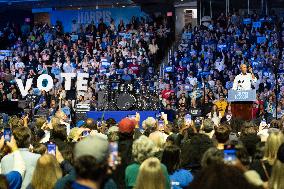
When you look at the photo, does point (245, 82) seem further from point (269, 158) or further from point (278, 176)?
point (278, 176)

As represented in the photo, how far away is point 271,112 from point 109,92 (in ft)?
18.8

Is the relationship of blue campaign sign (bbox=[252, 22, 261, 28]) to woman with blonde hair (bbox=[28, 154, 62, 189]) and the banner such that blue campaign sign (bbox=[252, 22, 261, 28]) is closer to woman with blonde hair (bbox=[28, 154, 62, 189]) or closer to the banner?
the banner

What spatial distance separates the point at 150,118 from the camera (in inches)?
414

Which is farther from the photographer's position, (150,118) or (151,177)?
(150,118)

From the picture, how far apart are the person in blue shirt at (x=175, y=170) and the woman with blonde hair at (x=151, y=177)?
0.73 metres

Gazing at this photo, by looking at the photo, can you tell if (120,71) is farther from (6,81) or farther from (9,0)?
(9,0)

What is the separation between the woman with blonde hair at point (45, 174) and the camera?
638 cm

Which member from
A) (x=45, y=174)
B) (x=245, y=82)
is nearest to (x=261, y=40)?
(x=245, y=82)

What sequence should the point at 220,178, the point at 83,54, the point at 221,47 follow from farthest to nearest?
the point at 83,54 → the point at 221,47 → the point at 220,178

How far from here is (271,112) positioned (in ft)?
72.1

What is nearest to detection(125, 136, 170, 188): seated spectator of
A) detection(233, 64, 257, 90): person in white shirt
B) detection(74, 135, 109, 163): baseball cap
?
detection(74, 135, 109, 163): baseball cap

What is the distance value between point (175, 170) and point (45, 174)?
1.25 meters

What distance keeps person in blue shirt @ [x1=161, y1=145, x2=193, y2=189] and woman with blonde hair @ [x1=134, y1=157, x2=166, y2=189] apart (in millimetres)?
733

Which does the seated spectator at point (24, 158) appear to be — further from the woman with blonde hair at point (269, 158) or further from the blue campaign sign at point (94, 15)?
the blue campaign sign at point (94, 15)
